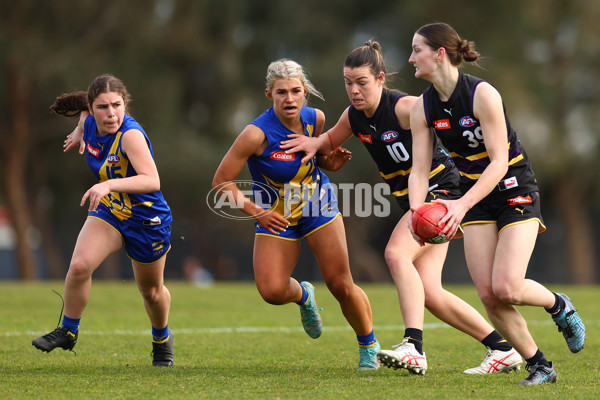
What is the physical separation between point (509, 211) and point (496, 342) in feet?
3.52

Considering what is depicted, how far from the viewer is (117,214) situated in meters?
5.85

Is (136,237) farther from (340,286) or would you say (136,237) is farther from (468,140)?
(468,140)

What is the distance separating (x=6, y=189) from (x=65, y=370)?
16.4m

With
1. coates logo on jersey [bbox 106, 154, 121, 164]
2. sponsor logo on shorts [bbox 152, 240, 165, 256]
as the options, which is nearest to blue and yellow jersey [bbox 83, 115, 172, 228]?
coates logo on jersey [bbox 106, 154, 121, 164]

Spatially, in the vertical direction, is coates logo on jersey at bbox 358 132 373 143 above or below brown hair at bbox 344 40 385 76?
below

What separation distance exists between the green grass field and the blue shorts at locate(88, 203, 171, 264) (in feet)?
2.53

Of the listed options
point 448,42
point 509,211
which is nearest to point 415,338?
point 509,211

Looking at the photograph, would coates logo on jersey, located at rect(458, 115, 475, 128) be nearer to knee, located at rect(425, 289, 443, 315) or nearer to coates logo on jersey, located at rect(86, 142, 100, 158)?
knee, located at rect(425, 289, 443, 315)

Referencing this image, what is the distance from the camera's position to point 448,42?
16.3 ft

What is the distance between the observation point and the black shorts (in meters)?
4.94

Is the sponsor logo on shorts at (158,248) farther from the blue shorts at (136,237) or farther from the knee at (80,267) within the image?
the knee at (80,267)

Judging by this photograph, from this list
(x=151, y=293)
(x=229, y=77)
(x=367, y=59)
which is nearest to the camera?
(x=367, y=59)

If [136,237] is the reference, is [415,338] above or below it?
below

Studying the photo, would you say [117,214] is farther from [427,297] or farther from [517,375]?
[517,375]
